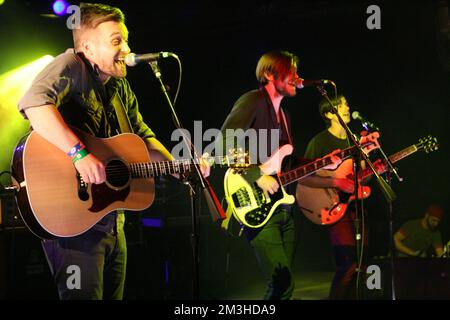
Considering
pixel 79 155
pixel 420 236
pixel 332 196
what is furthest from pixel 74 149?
pixel 420 236

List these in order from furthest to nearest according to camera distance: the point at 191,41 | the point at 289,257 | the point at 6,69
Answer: the point at 191,41
the point at 6,69
the point at 289,257

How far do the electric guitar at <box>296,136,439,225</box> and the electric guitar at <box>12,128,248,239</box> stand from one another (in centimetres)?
257

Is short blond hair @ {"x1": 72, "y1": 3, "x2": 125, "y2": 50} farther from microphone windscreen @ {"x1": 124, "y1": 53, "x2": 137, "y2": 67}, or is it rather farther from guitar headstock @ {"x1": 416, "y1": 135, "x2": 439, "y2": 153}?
guitar headstock @ {"x1": 416, "y1": 135, "x2": 439, "y2": 153}

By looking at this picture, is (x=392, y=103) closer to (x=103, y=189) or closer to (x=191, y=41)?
(x=191, y=41)

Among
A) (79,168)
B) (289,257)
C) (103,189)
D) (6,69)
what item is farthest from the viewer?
(6,69)

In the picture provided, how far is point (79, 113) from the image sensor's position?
3.46m

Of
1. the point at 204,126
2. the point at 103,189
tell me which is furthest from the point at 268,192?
the point at 204,126

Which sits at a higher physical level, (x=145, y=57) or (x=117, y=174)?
(x=145, y=57)

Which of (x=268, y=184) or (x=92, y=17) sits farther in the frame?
(x=268, y=184)

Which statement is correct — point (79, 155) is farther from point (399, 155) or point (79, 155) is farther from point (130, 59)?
point (399, 155)

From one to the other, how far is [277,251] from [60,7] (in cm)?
418

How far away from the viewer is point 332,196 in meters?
6.04

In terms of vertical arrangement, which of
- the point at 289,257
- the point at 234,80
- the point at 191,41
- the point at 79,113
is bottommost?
the point at 289,257

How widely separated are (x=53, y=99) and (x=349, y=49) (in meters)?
5.80
